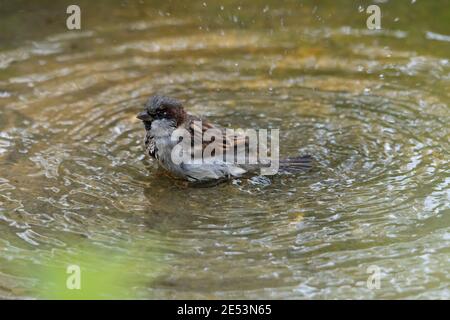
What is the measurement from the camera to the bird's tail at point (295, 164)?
23.4 feet

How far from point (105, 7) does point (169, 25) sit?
1.01 m

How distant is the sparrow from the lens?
7141 mm

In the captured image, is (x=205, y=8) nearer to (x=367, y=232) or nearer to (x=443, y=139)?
(x=443, y=139)

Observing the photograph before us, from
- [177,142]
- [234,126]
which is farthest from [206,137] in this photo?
[234,126]

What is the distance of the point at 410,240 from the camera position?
584 cm

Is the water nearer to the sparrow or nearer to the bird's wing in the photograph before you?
the sparrow

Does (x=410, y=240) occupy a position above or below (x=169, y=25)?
below

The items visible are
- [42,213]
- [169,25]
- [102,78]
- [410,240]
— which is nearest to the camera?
[410,240]

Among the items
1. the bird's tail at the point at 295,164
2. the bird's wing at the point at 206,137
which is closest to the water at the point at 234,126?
the bird's tail at the point at 295,164

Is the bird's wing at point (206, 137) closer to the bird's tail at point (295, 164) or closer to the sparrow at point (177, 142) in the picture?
the sparrow at point (177, 142)
